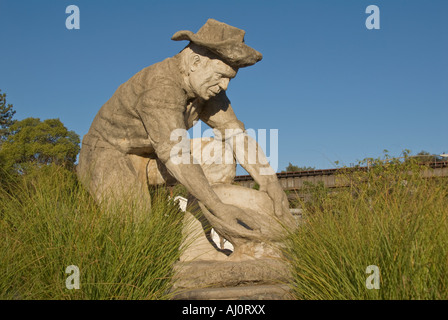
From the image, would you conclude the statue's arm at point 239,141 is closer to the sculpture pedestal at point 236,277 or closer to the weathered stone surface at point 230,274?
the sculpture pedestal at point 236,277

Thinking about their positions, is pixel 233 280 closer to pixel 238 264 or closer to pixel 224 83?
pixel 238 264

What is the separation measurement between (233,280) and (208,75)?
1560 millimetres

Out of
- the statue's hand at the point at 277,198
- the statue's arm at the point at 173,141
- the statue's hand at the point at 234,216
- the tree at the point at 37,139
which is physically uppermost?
the tree at the point at 37,139

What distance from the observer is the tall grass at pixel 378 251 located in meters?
2.41

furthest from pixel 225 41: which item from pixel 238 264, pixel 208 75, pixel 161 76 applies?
pixel 238 264

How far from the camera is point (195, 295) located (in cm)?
295

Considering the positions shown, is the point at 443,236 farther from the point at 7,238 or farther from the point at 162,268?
the point at 7,238

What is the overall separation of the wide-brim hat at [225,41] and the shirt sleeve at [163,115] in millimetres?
413

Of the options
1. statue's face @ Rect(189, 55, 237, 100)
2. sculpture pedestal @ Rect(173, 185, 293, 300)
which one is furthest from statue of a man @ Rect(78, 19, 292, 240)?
sculpture pedestal @ Rect(173, 185, 293, 300)

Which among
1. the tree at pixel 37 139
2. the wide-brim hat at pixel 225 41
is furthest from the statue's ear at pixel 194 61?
the tree at pixel 37 139

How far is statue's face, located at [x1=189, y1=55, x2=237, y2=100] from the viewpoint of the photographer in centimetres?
379

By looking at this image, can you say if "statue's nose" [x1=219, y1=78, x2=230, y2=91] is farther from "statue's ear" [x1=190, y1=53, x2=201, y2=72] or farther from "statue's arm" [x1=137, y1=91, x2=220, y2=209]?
"statue's arm" [x1=137, y1=91, x2=220, y2=209]

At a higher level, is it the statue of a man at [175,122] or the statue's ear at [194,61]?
the statue's ear at [194,61]

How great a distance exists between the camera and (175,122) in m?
3.71
